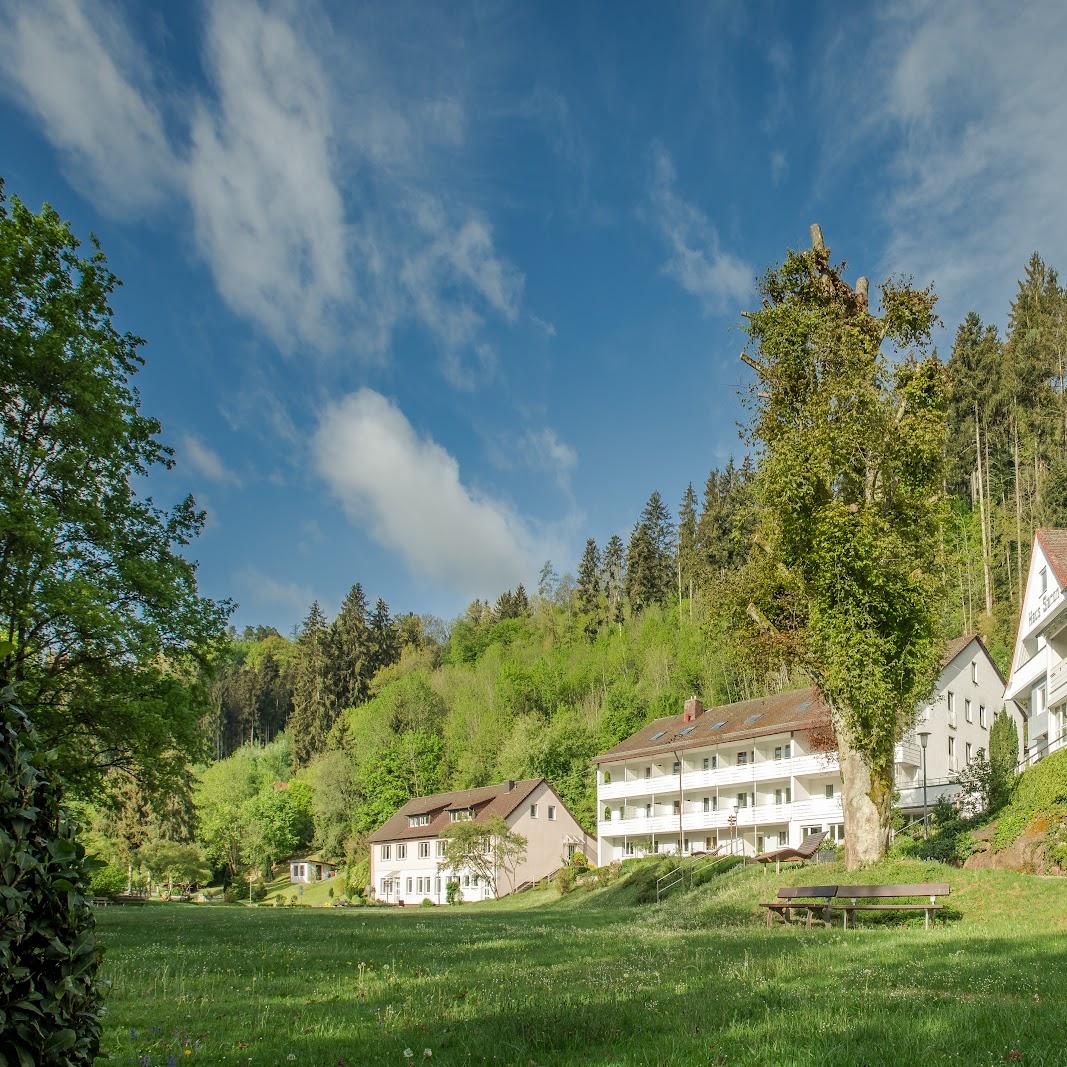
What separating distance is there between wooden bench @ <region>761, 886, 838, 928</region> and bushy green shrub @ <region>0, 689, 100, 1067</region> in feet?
46.0

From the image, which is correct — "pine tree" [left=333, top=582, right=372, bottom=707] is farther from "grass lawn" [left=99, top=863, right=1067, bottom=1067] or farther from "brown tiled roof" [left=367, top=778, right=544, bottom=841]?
"grass lawn" [left=99, top=863, right=1067, bottom=1067]

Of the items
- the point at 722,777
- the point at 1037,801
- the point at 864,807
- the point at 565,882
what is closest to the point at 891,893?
the point at 864,807

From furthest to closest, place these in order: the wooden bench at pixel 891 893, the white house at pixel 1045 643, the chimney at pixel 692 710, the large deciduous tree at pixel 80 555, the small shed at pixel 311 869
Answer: the small shed at pixel 311 869 → the chimney at pixel 692 710 → the white house at pixel 1045 643 → the large deciduous tree at pixel 80 555 → the wooden bench at pixel 891 893

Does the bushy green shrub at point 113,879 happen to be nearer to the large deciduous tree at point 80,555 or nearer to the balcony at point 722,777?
the balcony at point 722,777

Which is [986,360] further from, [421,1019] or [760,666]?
[421,1019]

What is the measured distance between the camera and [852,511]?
74.4 feet

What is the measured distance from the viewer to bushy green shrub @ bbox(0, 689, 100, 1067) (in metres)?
3.22

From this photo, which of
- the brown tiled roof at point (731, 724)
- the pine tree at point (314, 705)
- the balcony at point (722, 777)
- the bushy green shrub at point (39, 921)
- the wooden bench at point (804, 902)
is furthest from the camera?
the pine tree at point (314, 705)

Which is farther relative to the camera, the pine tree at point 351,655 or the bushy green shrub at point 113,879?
the pine tree at point 351,655

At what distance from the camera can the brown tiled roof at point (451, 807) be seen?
6241 centimetres

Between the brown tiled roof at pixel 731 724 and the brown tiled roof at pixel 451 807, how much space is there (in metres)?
6.21

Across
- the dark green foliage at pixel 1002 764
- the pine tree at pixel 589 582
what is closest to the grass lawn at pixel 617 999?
the dark green foliage at pixel 1002 764

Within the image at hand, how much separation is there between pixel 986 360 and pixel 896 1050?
251ft

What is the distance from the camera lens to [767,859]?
40.6m
